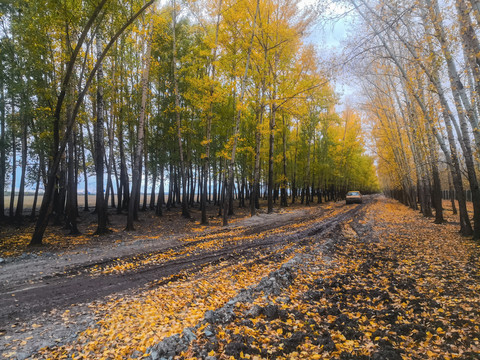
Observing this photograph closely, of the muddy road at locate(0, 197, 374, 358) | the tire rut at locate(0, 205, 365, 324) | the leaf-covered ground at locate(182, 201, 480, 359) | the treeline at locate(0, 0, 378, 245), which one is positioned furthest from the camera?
Result: the treeline at locate(0, 0, 378, 245)

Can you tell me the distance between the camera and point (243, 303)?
183 inches

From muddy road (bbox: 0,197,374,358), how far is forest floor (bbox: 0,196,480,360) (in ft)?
0.11

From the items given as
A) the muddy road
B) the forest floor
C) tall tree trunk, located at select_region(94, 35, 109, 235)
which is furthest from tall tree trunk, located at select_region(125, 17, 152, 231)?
the muddy road

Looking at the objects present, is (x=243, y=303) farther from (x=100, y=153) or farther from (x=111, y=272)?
(x=100, y=153)

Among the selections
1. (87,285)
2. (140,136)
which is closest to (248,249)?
(87,285)

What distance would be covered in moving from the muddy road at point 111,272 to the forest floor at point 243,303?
0.11 feet

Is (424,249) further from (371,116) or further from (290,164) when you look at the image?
(290,164)

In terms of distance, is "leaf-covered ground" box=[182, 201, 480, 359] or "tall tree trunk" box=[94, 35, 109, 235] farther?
"tall tree trunk" box=[94, 35, 109, 235]

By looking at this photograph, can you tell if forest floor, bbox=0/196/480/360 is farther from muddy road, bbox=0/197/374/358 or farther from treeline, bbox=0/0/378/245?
treeline, bbox=0/0/378/245

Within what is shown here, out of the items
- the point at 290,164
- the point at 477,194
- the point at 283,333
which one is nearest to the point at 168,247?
the point at 283,333

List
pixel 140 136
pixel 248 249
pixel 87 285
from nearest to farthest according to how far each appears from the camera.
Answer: pixel 87 285
pixel 248 249
pixel 140 136

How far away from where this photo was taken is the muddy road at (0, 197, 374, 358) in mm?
4598

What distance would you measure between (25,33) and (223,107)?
12.1 m

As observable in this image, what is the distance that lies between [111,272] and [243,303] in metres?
3.75
